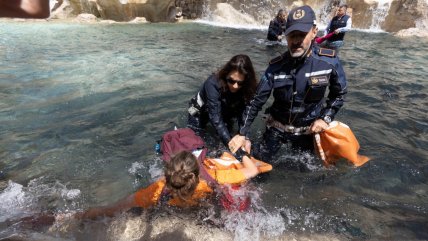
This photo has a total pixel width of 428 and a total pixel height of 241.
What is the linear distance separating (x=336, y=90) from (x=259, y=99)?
91cm

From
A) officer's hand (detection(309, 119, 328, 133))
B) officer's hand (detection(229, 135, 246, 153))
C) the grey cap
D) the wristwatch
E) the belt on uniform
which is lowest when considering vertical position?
officer's hand (detection(229, 135, 246, 153))

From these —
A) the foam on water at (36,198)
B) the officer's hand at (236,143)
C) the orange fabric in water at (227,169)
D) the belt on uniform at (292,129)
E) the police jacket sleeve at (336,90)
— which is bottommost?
the foam on water at (36,198)

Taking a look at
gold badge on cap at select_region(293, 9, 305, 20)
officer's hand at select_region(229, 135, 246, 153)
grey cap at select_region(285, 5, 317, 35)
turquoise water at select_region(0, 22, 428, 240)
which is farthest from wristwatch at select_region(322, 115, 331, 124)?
gold badge on cap at select_region(293, 9, 305, 20)

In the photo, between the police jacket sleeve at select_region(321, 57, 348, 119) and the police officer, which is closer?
the police officer

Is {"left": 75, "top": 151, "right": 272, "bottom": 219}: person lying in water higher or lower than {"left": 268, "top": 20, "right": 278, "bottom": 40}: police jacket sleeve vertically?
lower

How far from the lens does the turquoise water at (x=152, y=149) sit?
3609 millimetres

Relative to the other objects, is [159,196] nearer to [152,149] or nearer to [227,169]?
[227,169]

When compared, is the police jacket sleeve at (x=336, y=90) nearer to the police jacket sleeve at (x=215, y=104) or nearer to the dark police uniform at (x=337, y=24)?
the police jacket sleeve at (x=215, y=104)

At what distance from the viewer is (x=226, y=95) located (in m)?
4.51

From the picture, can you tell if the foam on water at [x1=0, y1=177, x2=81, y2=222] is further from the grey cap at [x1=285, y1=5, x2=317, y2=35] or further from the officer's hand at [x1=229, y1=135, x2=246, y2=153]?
the grey cap at [x1=285, y1=5, x2=317, y2=35]

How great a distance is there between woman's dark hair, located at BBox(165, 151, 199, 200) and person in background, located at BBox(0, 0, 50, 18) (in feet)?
5.28

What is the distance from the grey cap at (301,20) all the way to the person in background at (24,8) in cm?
237

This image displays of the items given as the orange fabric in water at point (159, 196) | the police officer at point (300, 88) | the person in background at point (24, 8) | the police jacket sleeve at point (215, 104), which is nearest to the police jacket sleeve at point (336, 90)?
the police officer at point (300, 88)

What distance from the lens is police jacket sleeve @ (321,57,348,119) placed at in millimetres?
3868
